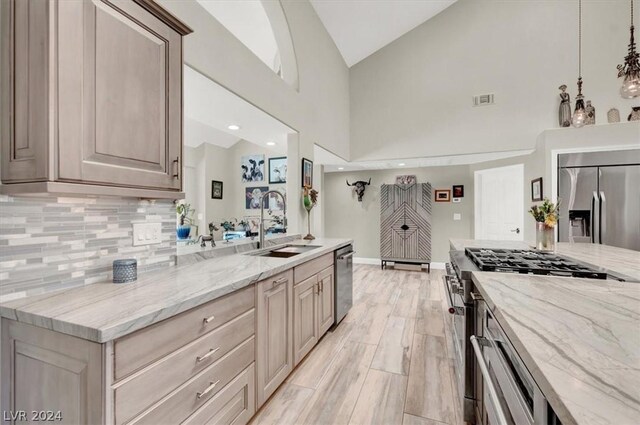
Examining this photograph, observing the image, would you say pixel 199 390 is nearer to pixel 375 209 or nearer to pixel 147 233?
pixel 147 233

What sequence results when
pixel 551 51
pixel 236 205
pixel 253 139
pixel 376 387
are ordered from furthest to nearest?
1. pixel 236 205
2. pixel 551 51
3. pixel 253 139
4. pixel 376 387

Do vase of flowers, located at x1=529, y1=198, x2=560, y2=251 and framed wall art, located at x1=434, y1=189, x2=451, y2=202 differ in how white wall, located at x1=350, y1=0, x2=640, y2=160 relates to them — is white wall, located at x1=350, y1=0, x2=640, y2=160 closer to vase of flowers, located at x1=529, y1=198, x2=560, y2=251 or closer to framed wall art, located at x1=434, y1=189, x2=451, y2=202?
framed wall art, located at x1=434, y1=189, x2=451, y2=202

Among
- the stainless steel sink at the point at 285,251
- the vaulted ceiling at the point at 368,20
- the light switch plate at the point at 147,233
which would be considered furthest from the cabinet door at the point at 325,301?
the vaulted ceiling at the point at 368,20

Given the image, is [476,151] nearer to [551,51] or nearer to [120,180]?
[551,51]

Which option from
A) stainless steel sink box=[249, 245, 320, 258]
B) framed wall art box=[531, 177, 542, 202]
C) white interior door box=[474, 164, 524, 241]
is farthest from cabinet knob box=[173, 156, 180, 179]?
white interior door box=[474, 164, 524, 241]

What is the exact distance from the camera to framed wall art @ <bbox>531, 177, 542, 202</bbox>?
13.1ft

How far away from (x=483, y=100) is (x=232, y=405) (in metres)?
5.08

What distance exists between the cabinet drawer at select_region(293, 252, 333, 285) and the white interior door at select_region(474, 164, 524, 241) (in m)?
3.70

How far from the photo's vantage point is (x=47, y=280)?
45.6 inches

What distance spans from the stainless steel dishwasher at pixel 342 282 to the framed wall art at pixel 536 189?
293 cm

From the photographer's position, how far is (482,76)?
4.49 m

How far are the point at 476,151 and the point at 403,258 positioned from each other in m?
2.42

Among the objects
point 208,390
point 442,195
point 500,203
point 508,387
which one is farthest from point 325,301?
point 442,195

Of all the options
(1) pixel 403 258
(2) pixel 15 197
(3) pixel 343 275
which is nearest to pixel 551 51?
(1) pixel 403 258
